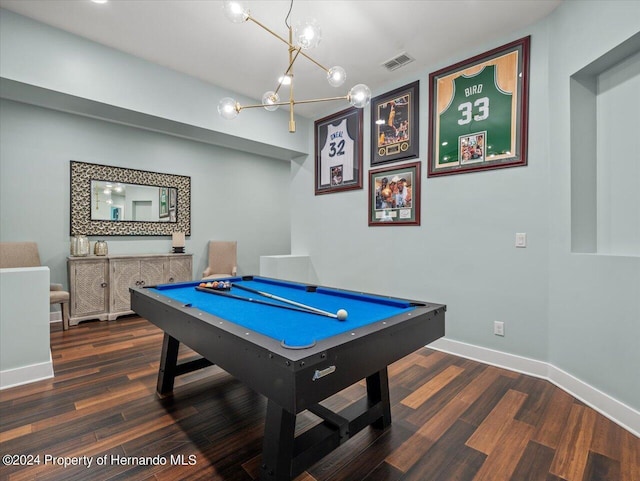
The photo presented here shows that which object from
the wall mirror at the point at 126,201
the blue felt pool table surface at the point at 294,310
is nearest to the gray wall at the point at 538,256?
the blue felt pool table surface at the point at 294,310

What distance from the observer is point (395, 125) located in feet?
11.5

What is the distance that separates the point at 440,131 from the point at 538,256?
1.45 meters

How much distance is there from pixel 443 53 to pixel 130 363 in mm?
4078

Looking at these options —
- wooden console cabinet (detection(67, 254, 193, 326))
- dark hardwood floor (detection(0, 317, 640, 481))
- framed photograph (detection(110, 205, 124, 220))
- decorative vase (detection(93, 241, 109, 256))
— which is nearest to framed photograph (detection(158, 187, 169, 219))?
framed photograph (detection(110, 205, 124, 220))

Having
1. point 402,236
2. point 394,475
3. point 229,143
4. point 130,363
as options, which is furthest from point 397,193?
point 130,363

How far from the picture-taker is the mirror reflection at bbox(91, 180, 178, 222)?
4484mm

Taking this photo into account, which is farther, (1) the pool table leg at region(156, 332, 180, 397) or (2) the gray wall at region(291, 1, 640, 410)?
(1) the pool table leg at region(156, 332, 180, 397)

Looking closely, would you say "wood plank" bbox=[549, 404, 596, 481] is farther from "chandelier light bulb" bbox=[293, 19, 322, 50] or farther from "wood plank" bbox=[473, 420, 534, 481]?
"chandelier light bulb" bbox=[293, 19, 322, 50]

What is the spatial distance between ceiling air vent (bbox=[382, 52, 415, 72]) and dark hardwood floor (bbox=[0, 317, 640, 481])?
293 centimetres

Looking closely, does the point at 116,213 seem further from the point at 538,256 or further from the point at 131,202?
the point at 538,256

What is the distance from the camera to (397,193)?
3.52 m

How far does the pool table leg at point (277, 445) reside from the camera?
1.28 m

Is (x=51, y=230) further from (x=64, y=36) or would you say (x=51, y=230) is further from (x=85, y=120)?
(x=64, y=36)

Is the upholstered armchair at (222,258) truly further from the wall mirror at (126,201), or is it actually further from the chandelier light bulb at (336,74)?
the chandelier light bulb at (336,74)
